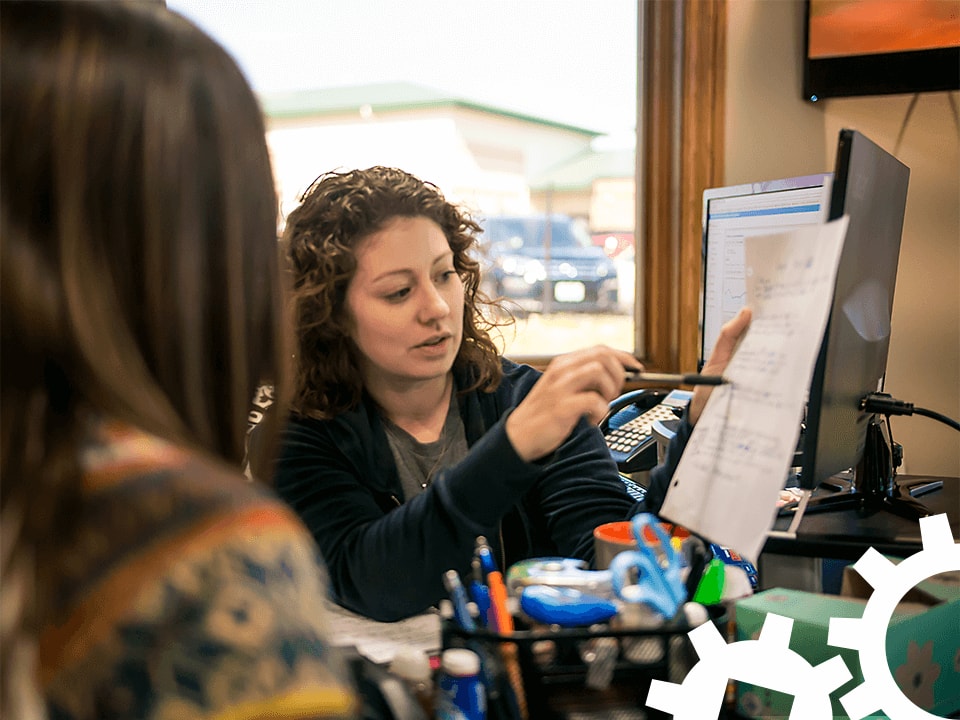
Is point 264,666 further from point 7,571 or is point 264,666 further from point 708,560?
point 708,560

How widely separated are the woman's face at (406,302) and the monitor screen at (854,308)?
1.62 ft

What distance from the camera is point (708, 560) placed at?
79cm

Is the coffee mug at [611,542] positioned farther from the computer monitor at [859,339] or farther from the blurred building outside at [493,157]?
the blurred building outside at [493,157]

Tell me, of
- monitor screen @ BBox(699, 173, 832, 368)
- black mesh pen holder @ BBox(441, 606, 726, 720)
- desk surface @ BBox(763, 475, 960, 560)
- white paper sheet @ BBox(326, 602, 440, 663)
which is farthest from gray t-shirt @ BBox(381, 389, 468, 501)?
monitor screen @ BBox(699, 173, 832, 368)

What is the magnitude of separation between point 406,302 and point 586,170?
1.66 meters

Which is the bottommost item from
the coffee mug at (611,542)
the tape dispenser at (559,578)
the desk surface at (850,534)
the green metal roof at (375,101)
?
the desk surface at (850,534)

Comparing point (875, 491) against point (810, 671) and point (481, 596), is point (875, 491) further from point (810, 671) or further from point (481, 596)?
point (481, 596)

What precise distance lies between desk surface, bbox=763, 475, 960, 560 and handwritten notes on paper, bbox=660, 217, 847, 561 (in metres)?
0.19

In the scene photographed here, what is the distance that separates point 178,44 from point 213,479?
26 cm

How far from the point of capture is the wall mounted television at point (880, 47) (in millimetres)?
2420

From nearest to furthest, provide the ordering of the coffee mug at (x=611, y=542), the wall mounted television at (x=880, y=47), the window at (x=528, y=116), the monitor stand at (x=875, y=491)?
1. the coffee mug at (x=611, y=542)
2. the monitor stand at (x=875, y=491)
3. the wall mounted television at (x=880, y=47)
4. the window at (x=528, y=116)

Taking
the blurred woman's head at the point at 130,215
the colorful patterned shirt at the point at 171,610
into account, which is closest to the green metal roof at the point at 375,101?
the blurred woman's head at the point at 130,215

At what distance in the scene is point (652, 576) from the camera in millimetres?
749

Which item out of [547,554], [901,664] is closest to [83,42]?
[901,664]
